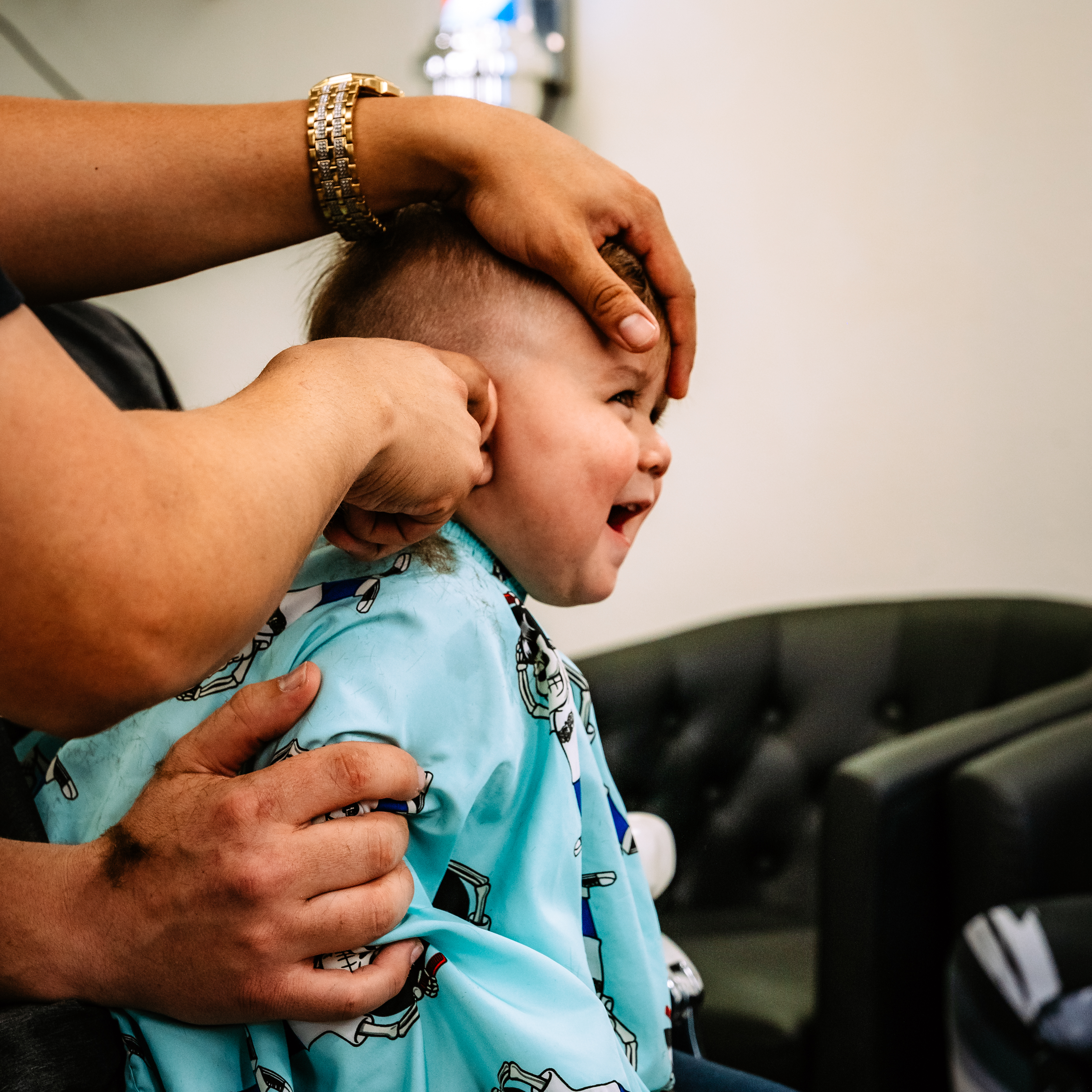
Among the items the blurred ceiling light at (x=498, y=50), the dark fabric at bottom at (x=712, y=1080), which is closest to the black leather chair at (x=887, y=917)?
the dark fabric at bottom at (x=712, y=1080)

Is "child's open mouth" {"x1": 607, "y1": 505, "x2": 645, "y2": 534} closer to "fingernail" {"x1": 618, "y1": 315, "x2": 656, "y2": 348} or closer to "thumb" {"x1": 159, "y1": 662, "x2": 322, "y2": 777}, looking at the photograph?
"fingernail" {"x1": 618, "y1": 315, "x2": 656, "y2": 348}

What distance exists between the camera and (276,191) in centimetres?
80

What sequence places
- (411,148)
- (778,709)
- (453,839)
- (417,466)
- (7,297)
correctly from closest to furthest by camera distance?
(7,297) → (417,466) → (453,839) → (411,148) → (778,709)

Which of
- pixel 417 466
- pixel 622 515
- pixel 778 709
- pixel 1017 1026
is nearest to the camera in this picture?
pixel 417 466

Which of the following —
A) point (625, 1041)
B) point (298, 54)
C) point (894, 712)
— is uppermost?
point (298, 54)

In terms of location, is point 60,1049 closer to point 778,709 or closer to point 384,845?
point 384,845

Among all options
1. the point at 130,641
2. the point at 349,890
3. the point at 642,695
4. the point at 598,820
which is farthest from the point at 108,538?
the point at 642,695

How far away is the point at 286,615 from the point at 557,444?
264 mm

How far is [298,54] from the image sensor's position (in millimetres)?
2000

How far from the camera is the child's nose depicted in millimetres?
845

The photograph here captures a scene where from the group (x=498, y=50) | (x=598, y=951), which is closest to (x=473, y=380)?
(x=598, y=951)

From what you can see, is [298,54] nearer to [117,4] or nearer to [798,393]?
[117,4]

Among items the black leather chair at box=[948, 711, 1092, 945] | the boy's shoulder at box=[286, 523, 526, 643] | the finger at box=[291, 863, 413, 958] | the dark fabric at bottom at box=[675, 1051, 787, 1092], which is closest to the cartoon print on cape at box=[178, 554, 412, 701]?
the boy's shoulder at box=[286, 523, 526, 643]

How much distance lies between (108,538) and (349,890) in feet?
1.00
